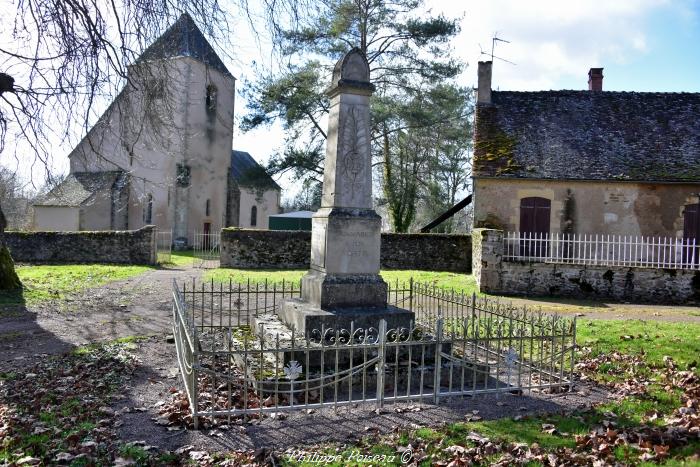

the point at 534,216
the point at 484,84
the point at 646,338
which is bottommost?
the point at 646,338

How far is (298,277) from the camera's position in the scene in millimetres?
18344

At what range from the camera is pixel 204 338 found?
28.2 ft

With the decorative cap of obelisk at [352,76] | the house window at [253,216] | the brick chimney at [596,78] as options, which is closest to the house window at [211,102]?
the house window at [253,216]

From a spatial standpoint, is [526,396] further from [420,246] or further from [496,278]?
[420,246]

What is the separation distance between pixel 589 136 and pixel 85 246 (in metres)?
19.9

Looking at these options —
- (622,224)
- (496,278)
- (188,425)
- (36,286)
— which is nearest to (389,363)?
(188,425)

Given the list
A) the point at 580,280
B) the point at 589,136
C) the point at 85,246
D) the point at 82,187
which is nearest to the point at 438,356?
the point at 580,280

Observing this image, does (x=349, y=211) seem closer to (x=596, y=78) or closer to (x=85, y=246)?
(x=85, y=246)

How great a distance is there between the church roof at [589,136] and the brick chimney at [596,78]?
2.58 meters

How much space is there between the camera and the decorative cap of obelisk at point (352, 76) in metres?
7.39

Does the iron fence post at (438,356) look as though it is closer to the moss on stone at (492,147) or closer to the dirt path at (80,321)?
the dirt path at (80,321)

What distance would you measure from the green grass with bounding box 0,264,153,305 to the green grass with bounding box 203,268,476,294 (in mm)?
3055

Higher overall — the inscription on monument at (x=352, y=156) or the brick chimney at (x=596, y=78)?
the brick chimney at (x=596, y=78)

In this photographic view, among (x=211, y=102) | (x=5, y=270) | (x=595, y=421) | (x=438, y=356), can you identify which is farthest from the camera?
(x=211, y=102)
